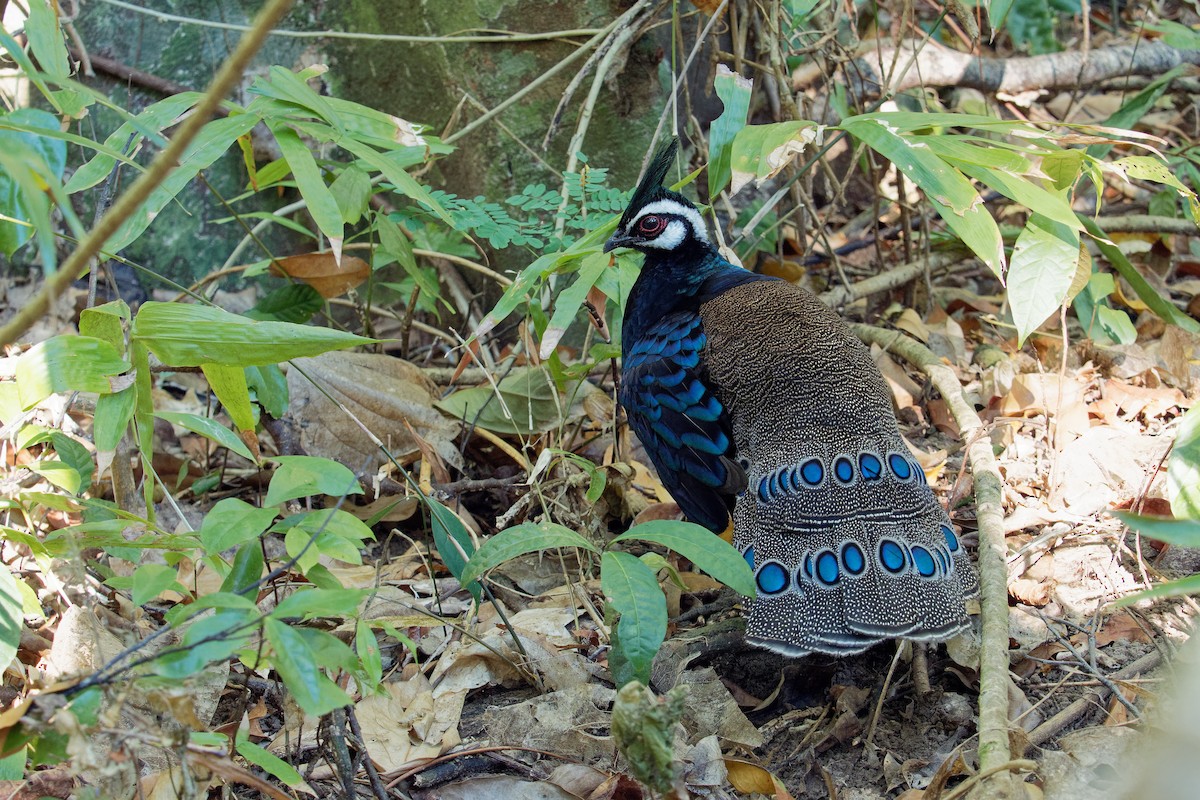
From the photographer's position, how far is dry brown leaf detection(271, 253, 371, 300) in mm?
3924

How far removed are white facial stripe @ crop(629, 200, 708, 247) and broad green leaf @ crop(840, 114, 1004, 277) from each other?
78cm

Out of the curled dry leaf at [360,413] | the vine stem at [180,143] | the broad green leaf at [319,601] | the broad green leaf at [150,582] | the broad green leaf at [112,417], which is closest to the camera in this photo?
the vine stem at [180,143]

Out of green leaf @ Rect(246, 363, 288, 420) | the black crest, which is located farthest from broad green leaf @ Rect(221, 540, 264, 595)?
the black crest

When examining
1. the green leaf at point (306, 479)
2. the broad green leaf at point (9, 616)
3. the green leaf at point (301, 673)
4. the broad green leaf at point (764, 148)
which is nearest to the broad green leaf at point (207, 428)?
the green leaf at point (306, 479)

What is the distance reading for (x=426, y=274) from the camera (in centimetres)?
416

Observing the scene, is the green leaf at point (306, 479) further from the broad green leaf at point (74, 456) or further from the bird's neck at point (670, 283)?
the bird's neck at point (670, 283)

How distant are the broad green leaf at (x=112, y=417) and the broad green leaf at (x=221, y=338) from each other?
0.14 m

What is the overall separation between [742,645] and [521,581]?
33.7 inches

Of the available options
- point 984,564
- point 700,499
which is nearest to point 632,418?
point 700,499

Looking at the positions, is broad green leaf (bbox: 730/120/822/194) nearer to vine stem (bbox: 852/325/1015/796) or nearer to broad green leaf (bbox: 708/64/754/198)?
broad green leaf (bbox: 708/64/754/198)

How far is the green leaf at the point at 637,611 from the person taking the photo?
217cm

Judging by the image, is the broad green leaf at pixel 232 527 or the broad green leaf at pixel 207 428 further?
the broad green leaf at pixel 207 428

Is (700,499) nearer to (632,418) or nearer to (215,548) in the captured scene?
(632,418)

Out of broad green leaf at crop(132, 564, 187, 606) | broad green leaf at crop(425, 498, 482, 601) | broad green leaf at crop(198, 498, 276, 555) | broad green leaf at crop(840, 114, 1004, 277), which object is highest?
broad green leaf at crop(840, 114, 1004, 277)
